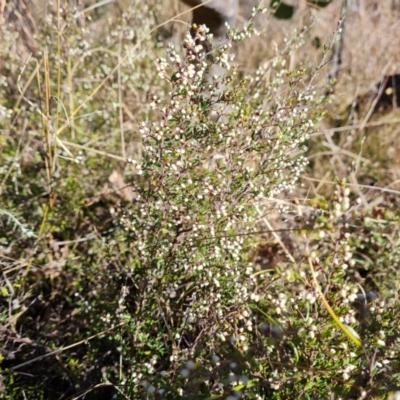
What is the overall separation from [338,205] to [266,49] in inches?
89.0

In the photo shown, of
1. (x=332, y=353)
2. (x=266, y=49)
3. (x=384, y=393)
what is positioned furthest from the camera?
(x=266, y=49)

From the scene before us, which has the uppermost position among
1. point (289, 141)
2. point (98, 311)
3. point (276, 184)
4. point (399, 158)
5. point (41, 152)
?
point (289, 141)

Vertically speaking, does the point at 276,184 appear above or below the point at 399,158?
above

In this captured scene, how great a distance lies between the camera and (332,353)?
1195mm

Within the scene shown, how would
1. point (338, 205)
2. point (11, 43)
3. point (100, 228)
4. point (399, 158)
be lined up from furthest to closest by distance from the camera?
point (399, 158) → point (11, 43) → point (100, 228) → point (338, 205)

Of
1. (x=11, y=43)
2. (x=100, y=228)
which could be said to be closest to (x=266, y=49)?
(x=11, y=43)

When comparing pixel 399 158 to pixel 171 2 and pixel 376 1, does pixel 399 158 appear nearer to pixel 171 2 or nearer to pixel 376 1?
pixel 376 1

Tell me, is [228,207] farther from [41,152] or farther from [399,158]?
[399,158]

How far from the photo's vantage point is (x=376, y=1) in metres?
3.43

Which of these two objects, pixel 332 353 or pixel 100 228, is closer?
pixel 332 353

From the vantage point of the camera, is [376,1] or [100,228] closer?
[100,228]

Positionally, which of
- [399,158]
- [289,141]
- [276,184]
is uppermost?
[289,141]

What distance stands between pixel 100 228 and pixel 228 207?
0.71m

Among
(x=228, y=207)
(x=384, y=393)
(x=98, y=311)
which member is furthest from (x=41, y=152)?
(x=384, y=393)
